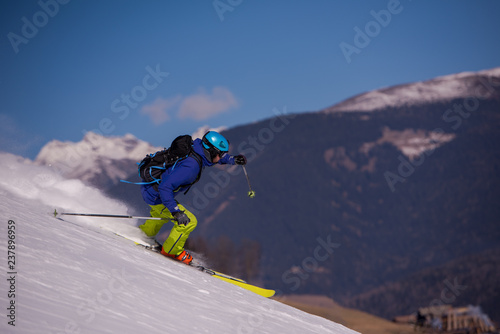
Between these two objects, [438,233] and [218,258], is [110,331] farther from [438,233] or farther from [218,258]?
[438,233]

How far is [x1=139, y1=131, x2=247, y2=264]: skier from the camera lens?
28.5 ft

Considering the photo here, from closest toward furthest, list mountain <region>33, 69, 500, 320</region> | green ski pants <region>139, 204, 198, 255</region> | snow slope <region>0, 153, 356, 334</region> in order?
1. snow slope <region>0, 153, 356, 334</region>
2. green ski pants <region>139, 204, 198, 255</region>
3. mountain <region>33, 69, 500, 320</region>

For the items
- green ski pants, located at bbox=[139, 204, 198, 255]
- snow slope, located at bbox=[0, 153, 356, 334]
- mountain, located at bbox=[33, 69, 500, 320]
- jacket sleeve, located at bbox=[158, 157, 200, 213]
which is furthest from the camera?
mountain, located at bbox=[33, 69, 500, 320]

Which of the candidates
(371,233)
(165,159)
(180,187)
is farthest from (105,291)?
(371,233)

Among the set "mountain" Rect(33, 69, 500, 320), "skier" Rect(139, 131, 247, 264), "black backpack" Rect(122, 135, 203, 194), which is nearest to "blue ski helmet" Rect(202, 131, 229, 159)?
"skier" Rect(139, 131, 247, 264)

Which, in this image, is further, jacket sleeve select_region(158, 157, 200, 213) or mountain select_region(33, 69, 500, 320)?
mountain select_region(33, 69, 500, 320)

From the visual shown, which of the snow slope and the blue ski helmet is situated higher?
the blue ski helmet

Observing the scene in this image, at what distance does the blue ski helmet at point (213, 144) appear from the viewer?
8.94 m

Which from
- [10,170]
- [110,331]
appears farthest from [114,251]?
[10,170]

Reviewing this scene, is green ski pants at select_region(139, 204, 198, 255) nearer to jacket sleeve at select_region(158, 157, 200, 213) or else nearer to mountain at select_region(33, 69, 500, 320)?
jacket sleeve at select_region(158, 157, 200, 213)

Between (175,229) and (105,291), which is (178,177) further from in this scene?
(105,291)

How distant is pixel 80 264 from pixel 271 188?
634 ft

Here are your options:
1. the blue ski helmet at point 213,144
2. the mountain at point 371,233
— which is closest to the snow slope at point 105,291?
the blue ski helmet at point 213,144

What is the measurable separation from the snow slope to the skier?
497 mm
